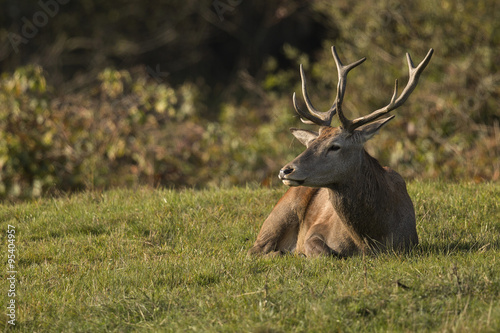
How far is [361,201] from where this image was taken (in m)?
6.45

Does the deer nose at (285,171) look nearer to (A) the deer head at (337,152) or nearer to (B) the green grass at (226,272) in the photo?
(A) the deer head at (337,152)

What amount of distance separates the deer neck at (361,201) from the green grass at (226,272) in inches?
13.1

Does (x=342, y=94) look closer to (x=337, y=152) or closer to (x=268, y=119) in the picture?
(x=337, y=152)

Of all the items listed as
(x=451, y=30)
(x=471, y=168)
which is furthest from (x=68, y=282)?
(x=451, y=30)

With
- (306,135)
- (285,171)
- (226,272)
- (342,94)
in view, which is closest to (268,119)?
(306,135)

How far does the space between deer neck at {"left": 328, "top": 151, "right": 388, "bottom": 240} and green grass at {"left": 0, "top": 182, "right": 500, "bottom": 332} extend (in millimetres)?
332

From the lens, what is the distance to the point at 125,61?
2459 cm

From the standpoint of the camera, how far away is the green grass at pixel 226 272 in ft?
15.8

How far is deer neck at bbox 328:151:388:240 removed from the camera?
6.44m

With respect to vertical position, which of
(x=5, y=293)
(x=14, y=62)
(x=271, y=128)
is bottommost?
(x=5, y=293)

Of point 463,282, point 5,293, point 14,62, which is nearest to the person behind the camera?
point 463,282

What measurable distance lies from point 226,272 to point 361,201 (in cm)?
136

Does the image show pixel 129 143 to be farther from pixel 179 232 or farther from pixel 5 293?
pixel 5 293

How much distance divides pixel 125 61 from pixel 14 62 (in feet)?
12.1
